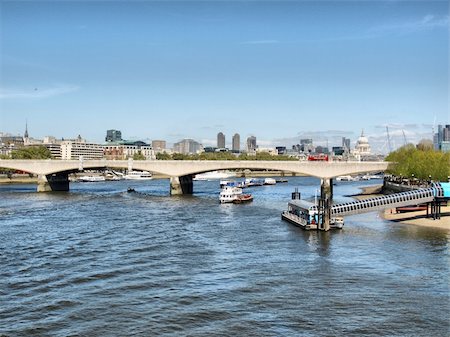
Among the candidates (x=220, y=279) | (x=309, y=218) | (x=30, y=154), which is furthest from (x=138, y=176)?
(x=220, y=279)

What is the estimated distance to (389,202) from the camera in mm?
57875

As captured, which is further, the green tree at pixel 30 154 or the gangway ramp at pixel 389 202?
the green tree at pixel 30 154

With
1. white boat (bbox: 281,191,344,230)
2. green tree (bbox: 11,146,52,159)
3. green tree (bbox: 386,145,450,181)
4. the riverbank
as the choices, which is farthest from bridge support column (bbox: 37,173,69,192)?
the riverbank

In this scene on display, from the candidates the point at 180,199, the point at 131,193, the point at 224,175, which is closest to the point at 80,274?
the point at 180,199

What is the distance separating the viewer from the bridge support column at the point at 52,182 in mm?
107688

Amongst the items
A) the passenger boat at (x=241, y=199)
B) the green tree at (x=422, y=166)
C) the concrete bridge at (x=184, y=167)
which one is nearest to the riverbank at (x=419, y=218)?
the green tree at (x=422, y=166)

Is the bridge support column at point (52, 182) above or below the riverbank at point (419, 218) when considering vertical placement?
above

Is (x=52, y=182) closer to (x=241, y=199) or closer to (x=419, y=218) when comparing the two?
(x=241, y=199)

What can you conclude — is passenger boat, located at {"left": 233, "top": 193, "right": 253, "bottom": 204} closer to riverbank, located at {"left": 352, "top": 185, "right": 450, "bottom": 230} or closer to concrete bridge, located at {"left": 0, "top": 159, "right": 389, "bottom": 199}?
concrete bridge, located at {"left": 0, "top": 159, "right": 389, "bottom": 199}

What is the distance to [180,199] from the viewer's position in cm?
9081

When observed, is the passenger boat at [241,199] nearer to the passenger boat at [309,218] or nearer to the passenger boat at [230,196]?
the passenger boat at [230,196]

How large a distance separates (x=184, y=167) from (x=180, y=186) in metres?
3.75

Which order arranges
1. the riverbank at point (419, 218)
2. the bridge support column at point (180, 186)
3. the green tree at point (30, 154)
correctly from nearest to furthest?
the riverbank at point (419, 218) < the bridge support column at point (180, 186) < the green tree at point (30, 154)

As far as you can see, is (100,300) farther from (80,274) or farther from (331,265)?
(331,265)
